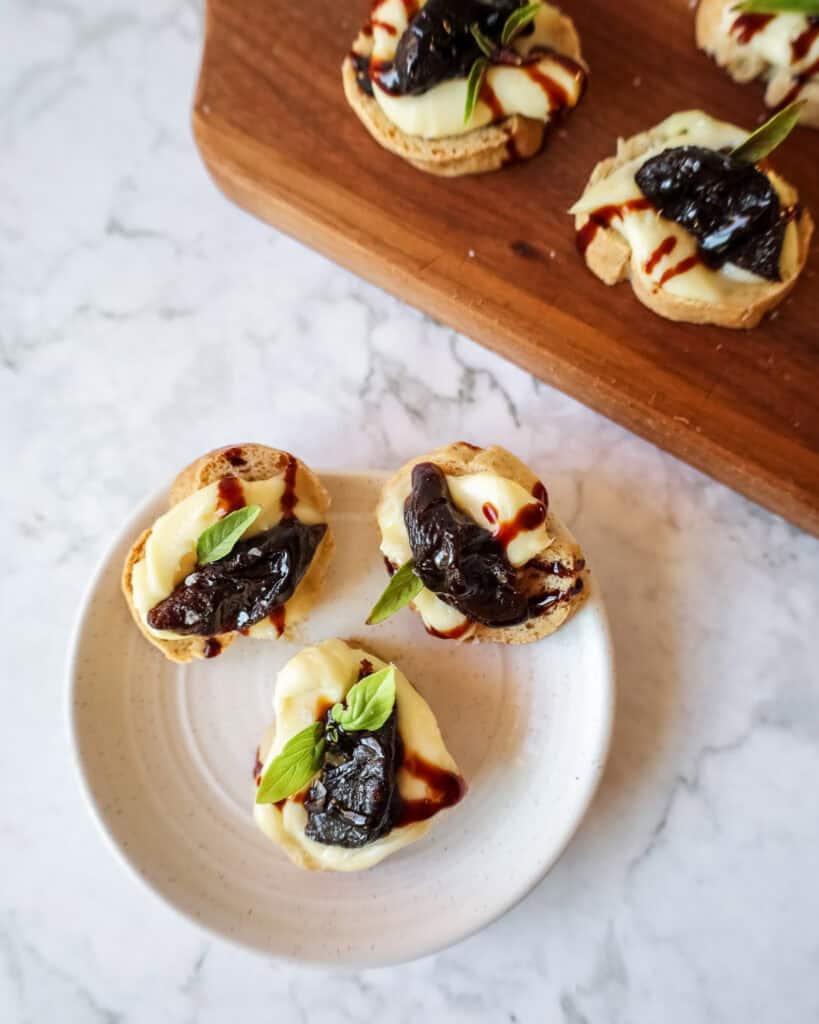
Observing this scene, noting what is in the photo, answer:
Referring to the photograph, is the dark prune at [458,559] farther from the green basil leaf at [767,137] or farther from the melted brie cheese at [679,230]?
the green basil leaf at [767,137]

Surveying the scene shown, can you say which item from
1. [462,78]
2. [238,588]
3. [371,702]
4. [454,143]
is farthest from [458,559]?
[462,78]

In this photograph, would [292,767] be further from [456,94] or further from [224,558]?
[456,94]

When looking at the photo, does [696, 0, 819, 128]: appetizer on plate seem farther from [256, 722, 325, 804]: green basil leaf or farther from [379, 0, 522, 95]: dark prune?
[256, 722, 325, 804]: green basil leaf

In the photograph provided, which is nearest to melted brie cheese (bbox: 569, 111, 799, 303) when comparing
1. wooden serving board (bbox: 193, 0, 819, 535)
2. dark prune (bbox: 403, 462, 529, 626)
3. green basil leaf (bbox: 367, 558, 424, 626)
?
wooden serving board (bbox: 193, 0, 819, 535)

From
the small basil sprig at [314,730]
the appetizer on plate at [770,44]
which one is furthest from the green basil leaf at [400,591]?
the appetizer on plate at [770,44]

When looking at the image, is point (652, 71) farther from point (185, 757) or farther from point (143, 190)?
point (185, 757)

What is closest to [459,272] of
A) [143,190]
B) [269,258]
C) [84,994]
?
[269,258]
